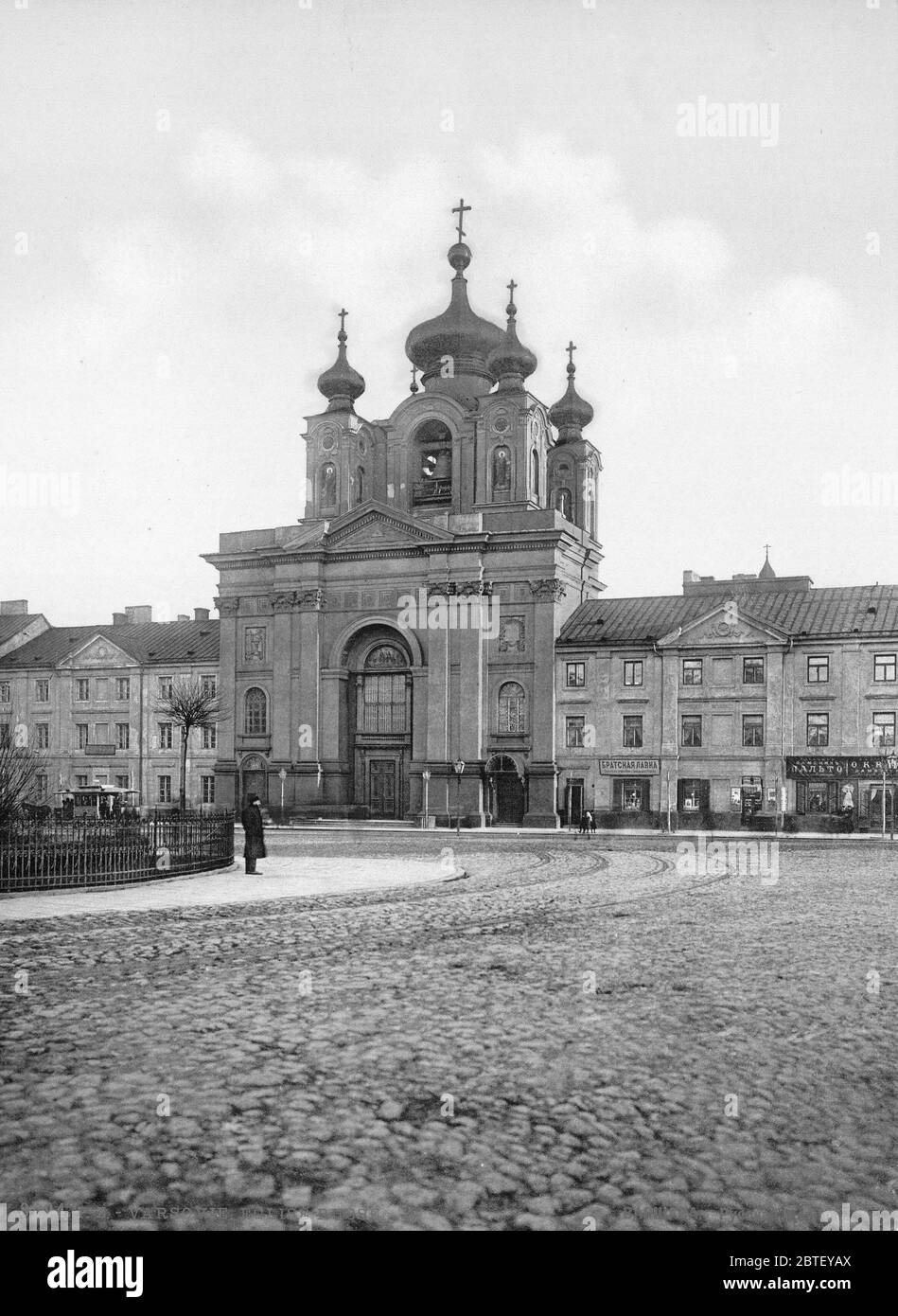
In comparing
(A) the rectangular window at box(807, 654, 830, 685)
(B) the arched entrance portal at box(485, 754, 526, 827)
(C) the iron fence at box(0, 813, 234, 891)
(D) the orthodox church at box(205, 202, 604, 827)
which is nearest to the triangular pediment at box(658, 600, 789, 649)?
(A) the rectangular window at box(807, 654, 830, 685)

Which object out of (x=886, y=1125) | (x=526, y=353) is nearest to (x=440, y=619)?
(x=526, y=353)

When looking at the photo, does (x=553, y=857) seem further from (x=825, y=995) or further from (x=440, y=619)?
(x=440, y=619)

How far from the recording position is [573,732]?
56406mm

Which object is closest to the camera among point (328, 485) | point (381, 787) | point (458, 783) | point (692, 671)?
point (692, 671)

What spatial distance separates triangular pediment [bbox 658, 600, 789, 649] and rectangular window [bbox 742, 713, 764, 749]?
326 cm

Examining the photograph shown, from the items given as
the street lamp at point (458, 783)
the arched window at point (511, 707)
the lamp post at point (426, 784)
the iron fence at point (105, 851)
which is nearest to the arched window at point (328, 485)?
the arched window at point (511, 707)

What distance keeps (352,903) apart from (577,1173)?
1287 centimetres

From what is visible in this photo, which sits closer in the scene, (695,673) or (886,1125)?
(886,1125)

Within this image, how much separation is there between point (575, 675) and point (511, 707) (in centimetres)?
350

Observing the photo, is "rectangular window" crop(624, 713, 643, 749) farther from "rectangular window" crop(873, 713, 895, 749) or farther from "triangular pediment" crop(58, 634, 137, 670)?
"triangular pediment" crop(58, 634, 137, 670)

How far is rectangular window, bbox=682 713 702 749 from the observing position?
5394 centimetres

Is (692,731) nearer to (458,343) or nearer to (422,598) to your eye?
(422,598)

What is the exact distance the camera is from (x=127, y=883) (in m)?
20.9

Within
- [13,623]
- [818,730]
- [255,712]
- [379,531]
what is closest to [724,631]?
[818,730]
